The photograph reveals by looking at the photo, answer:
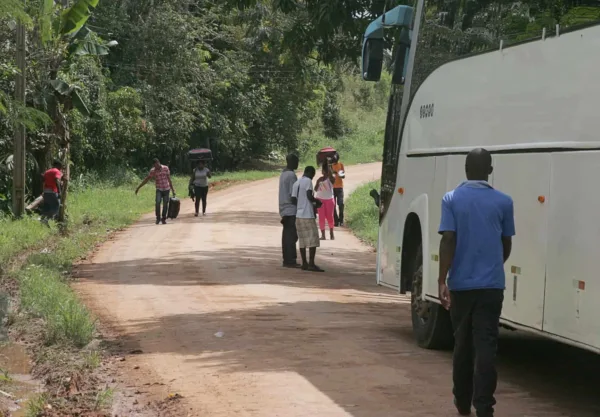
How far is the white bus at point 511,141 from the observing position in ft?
23.6

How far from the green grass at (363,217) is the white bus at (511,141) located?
12.7 meters

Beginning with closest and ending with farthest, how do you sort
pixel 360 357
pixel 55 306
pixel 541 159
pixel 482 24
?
1. pixel 541 159
2. pixel 482 24
3. pixel 360 357
4. pixel 55 306

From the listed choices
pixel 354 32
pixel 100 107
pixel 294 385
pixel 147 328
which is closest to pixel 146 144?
pixel 100 107

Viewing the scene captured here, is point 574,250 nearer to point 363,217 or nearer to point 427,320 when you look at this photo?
point 427,320

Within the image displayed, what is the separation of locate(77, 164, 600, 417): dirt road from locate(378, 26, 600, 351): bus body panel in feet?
2.82

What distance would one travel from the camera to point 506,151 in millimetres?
8453

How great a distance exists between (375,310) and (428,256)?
11.4ft

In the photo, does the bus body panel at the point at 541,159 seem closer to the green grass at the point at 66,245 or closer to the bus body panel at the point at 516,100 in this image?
the bus body panel at the point at 516,100

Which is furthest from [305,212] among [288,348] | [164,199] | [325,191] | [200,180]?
[200,180]

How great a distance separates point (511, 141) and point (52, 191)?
56.1 feet

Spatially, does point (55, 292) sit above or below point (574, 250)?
below

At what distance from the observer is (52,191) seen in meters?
24.0

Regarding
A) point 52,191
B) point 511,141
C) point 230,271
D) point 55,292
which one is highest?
point 511,141

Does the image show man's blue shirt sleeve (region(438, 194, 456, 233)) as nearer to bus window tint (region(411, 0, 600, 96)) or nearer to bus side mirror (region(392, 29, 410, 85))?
bus window tint (region(411, 0, 600, 96))
